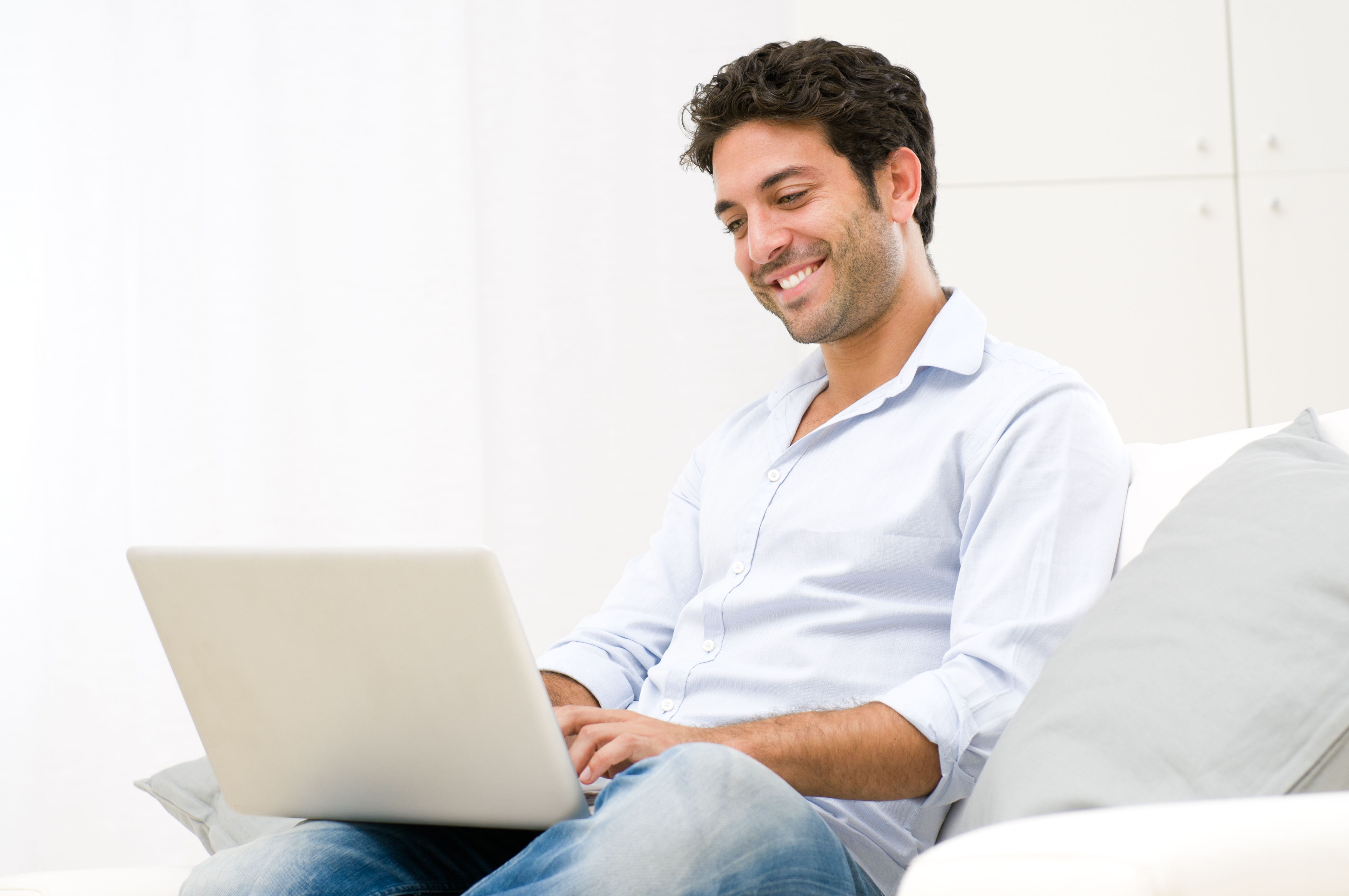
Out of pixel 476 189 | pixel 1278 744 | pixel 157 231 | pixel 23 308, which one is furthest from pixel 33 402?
pixel 1278 744

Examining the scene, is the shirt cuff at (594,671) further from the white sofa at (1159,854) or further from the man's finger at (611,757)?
the white sofa at (1159,854)

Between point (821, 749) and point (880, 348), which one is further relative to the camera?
point (880, 348)

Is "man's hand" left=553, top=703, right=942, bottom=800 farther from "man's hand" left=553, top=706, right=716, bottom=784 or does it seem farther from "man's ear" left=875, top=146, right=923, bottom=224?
"man's ear" left=875, top=146, right=923, bottom=224

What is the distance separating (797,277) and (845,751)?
2.08 feet

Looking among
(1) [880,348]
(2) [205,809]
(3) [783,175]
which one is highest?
(3) [783,175]

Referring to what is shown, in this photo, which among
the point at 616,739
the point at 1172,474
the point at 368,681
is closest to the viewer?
the point at 368,681

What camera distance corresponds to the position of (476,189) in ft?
8.16

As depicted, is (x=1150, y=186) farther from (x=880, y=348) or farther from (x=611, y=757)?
(x=611, y=757)

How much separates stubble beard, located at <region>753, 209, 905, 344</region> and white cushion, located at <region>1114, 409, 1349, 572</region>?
0.37 meters

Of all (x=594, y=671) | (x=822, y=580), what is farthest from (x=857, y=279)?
(x=594, y=671)

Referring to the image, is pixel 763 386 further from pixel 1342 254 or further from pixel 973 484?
pixel 973 484

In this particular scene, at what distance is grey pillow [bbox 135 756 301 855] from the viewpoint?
3.98 ft

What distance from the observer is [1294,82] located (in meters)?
2.04

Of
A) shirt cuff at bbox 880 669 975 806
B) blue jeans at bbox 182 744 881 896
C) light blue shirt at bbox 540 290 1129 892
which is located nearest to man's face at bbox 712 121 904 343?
light blue shirt at bbox 540 290 1129 892
